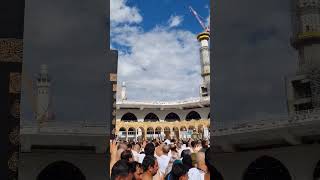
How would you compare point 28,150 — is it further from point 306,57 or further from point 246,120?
point 306,57

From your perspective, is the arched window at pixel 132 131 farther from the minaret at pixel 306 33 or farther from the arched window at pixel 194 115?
the minaret at pixel 306 33

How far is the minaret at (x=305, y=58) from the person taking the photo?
10.8 feet

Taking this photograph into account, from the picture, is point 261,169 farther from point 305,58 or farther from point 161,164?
point 305,58

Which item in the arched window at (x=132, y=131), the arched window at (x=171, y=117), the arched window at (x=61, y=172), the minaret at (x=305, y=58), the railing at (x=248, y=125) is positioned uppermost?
the minaret at (x=305, y=58)

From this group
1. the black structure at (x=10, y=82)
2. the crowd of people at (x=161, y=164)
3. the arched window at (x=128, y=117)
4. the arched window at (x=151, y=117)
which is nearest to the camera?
the crowd of people at (x=161, y=164)

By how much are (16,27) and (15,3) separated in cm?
20

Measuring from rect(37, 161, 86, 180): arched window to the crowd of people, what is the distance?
26 centimetres

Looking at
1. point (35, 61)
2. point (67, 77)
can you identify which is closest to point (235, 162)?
point (67, 77)

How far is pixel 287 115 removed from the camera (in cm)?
357

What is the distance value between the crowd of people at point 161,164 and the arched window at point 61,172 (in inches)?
10.4

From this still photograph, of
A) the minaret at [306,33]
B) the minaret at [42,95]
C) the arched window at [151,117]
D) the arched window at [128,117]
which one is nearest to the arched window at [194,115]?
the arched window at [151,117]

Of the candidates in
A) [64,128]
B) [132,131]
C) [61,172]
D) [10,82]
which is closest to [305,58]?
[64,128]

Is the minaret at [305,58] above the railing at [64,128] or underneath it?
above

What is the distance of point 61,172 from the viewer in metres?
2.58
